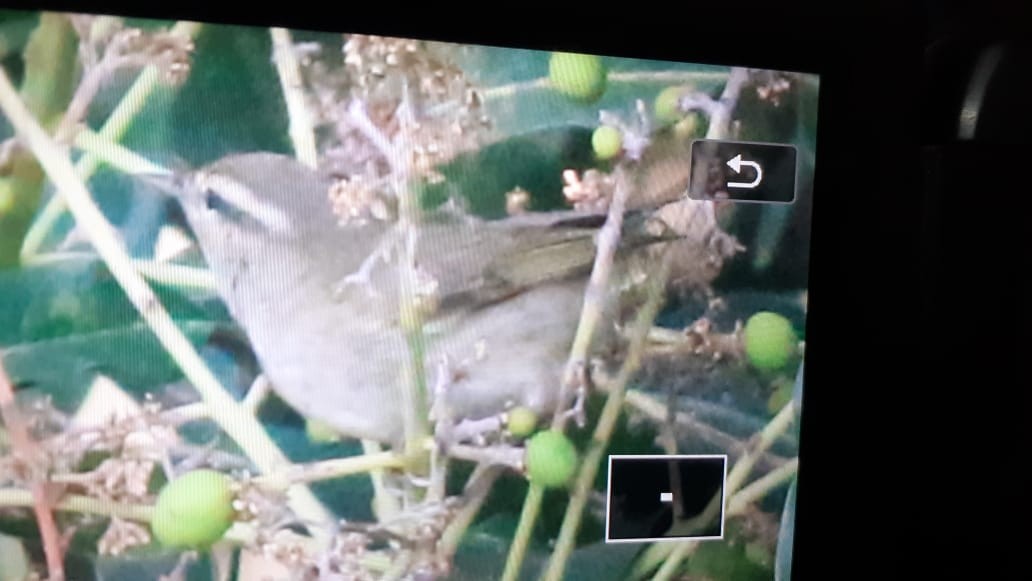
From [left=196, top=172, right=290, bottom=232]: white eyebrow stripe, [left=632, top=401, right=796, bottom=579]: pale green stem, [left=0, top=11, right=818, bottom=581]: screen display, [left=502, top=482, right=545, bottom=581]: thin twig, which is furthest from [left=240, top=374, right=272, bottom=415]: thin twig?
[left=632, top=401, right=796, bottom=579]: pale green stem

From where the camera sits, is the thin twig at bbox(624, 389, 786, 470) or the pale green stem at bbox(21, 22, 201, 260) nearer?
Result: the pale green stem at bbox(21, 22, 201, 260)

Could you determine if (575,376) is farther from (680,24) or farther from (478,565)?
(680,24)

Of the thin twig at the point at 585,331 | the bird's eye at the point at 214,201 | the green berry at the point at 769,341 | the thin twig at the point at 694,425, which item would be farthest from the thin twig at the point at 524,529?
the bird's eye at the point at 214,201

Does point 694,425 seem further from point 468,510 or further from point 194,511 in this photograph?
point 194,511

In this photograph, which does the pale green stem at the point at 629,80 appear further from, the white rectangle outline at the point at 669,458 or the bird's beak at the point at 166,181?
the white rectangle outline at the point at 669,458

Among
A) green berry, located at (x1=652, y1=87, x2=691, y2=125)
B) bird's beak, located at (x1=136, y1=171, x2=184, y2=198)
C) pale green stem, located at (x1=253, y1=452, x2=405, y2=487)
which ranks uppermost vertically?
green berry, located at (x1=652, y1=87, x2=691, y2=125)

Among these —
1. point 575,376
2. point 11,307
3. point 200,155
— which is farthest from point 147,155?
point 575,376

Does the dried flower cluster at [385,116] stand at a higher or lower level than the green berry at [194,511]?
higher

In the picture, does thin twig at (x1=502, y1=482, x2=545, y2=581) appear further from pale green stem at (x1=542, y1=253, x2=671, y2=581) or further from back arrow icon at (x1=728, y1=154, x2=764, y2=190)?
back arrow icon at (x1=728, y1=154, x2=764, y2=190)
